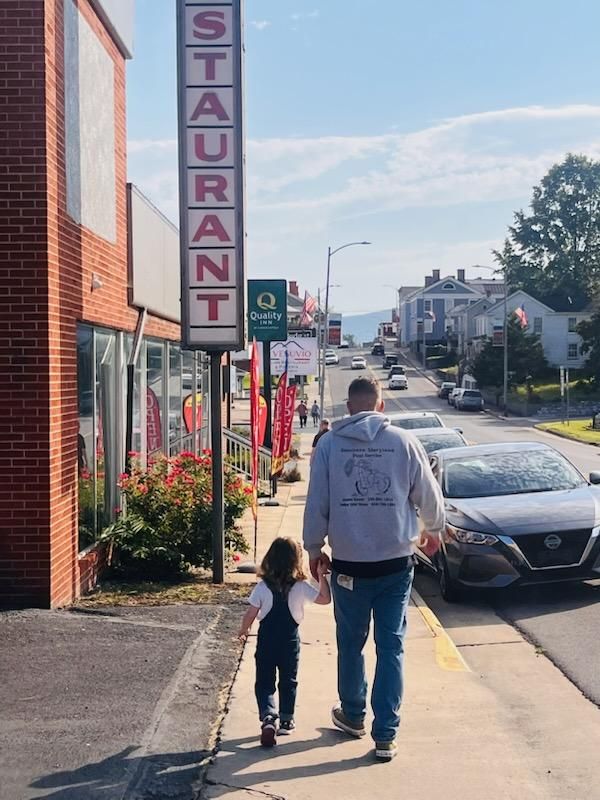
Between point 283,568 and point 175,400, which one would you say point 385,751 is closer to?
point 283,568

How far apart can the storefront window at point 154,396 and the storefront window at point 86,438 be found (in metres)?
3.85

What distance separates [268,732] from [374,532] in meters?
1.16

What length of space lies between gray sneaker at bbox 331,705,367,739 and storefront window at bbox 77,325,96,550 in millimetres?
4385

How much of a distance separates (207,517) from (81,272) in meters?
2.78

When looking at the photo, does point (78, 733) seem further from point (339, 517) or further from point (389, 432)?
point (389, 432)

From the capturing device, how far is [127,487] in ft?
34.2

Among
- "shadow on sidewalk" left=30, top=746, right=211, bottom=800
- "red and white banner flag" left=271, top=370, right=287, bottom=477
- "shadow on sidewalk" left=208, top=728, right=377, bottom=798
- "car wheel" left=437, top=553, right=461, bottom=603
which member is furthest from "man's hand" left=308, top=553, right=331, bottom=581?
"red and white banner flag" left=271, top=370, right=287, bottom=477

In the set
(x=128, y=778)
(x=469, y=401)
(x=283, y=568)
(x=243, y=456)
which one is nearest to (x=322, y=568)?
(x=283, y=568)

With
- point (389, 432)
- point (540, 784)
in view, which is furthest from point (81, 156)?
point (540, 784)

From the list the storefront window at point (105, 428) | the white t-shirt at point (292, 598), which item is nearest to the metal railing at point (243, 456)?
the storefront window at point (105, 428)

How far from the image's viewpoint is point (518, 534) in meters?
9.10

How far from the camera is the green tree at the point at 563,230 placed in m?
94.5

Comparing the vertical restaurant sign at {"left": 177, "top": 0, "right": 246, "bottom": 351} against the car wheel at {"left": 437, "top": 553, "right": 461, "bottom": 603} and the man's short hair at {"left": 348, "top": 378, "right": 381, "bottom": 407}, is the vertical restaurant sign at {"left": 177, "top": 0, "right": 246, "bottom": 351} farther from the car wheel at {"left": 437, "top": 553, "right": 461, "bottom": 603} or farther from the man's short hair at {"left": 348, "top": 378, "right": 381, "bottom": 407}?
the man's short hair at {"left": 348, "top": 378, "right": 381, "bottom": 407}

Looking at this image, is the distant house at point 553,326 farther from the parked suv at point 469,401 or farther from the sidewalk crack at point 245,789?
the sidewalk crack at point 245,789
